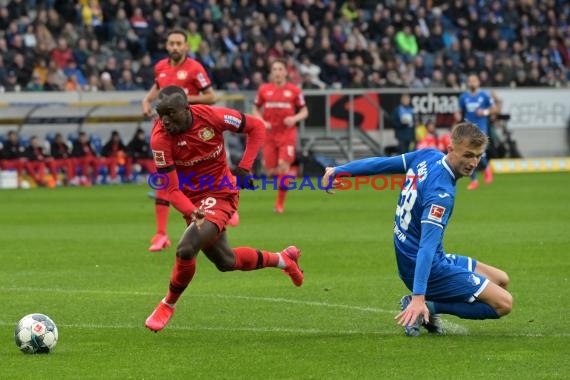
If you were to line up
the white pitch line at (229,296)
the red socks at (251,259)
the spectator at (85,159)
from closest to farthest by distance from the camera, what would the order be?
the red socks at (251,259) < the white pitch line at (229,296) < the spectator at (85,159)

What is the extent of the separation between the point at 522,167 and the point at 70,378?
28814 mm

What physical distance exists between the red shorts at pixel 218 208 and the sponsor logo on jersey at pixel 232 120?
57 cm

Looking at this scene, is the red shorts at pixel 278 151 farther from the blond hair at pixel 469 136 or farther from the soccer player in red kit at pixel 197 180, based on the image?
the blond hair at pixel 469 136

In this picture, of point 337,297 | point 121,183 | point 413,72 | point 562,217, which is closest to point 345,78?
point 413,72

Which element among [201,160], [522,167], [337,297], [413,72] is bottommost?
[522,167]

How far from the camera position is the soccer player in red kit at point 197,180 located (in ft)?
29.7

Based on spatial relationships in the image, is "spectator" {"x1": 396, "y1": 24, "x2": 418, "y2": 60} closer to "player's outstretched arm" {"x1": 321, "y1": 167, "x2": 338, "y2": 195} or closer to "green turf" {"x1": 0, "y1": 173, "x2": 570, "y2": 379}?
"green turf" {"x1": 0, "y1": 173, "x2": 570, "y2": 379}

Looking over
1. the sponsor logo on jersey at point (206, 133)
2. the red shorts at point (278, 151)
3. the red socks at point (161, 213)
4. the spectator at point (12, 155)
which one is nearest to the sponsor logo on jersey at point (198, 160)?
the sponsor logo on jersey at point (206, 133)

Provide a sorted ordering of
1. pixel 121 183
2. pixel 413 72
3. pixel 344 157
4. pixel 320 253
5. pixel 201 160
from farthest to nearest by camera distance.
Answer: pixel 413 72 → pixel 344 157 → pixel 121 183 → pixel 320 253 → pixel 201 160

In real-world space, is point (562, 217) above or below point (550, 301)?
below

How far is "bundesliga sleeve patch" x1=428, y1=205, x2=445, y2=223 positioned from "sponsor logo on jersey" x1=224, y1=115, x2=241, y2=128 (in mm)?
2228

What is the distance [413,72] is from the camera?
1437 inches

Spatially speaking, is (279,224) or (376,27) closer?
(279,224)

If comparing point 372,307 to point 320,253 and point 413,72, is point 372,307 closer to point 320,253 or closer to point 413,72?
point 320,253
